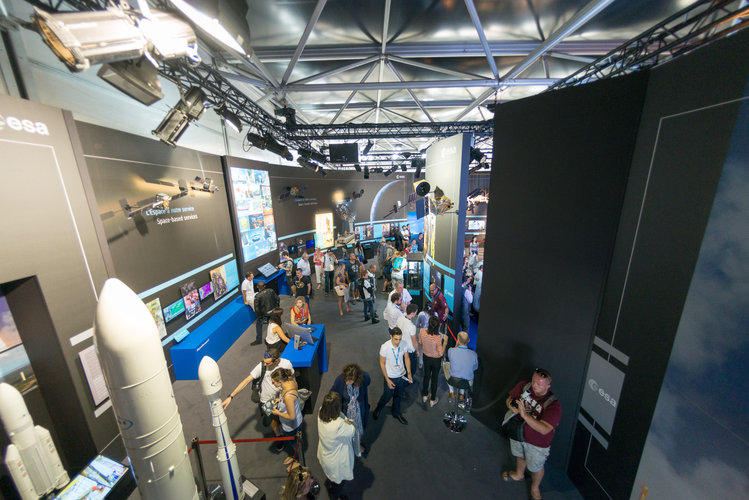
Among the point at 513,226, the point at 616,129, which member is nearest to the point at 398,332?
the point at 513,226

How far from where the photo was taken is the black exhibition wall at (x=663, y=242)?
5.93 ft

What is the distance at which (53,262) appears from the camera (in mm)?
2701

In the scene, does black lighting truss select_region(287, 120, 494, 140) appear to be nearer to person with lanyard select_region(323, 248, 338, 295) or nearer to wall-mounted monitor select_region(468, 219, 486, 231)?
person with lanyard select_region(323, 248, 338, 295)

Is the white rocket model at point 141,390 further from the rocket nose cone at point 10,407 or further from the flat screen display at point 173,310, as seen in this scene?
the flat screen display at point 173,310

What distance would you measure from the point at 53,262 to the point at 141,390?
2.09 m

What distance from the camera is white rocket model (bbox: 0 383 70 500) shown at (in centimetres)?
212

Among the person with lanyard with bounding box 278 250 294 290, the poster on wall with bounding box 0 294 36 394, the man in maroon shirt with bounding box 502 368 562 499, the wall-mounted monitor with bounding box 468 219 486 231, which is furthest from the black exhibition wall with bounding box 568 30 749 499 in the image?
the wall-mounted monitor with bounding box 468 219 486 231

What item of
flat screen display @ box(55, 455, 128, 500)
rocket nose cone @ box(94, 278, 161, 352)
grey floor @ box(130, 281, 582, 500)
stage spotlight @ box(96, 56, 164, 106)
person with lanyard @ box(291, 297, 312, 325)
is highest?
stage spotlight @ box(96, 56, 164, 106)

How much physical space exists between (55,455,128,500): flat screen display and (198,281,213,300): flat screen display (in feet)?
12.3

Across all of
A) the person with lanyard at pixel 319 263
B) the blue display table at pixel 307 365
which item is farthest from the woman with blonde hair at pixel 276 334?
the person with lanyard at pixel 319 263

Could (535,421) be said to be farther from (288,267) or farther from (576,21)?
(288,267)

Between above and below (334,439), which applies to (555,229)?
above

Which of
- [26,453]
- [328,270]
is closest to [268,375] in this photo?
[26,453]

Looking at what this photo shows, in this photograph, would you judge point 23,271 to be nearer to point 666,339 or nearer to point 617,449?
point 666,339
